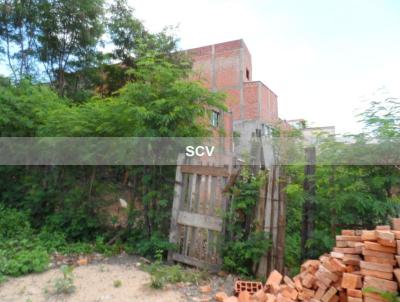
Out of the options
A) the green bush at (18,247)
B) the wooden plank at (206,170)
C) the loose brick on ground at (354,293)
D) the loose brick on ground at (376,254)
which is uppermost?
the wooden plank at (206,170)

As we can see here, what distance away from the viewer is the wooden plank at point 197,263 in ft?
11.5

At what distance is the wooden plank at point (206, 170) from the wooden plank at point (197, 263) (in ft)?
3.59

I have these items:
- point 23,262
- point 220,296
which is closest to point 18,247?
point 23,262

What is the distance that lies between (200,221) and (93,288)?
142 cm

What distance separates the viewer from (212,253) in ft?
11.8

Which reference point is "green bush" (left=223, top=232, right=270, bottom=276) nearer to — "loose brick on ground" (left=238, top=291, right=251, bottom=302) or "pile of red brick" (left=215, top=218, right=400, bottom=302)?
"pile of red brick" (left=215, top=218, right=400, bottom=302)

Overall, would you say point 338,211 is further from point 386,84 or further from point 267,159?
point 386,84

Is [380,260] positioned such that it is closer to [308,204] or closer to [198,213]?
[308,204]

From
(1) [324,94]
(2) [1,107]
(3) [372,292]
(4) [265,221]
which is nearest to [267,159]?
(4) [265,221]

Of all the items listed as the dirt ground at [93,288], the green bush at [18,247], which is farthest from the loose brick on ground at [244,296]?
the green bush at [18,247]

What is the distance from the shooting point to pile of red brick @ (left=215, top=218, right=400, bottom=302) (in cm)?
221

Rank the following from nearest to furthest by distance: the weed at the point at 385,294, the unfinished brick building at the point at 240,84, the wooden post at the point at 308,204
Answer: the weed at the point at 385,294, the wooden post at the point at 308,204, the unfinished brick building at the point at 240,84

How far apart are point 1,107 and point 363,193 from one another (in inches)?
228

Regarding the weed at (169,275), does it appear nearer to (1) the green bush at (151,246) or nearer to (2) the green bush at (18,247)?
(1) the green bush at (151,246)
